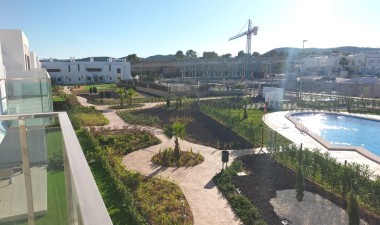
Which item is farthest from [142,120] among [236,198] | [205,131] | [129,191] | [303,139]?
[236,198]

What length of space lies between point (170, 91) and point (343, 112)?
60.8 feet

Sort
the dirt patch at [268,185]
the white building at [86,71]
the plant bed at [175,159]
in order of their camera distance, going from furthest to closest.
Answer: the white building at [86,71] < the plant bed at [175,159] < the dirt patch at [268,185]

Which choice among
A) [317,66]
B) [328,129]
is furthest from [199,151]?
[317,66]

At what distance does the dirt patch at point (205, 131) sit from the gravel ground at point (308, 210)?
5.90 meters

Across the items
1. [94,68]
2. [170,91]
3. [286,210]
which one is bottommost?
[286,210]

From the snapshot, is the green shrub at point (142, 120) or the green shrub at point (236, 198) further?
the green shrub at point (142, 120)

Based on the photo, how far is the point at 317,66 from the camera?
90438 millimetres

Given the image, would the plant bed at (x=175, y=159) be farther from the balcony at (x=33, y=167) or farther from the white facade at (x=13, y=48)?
the white facade at (x=13, y=48)

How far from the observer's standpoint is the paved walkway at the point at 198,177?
8969 millimetres

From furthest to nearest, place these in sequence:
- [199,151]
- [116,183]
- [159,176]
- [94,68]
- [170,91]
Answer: [94,68] → [170,91] → [199,151] → [159,176] → [116,183]

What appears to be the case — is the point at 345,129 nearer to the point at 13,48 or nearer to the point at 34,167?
the point at 34,167

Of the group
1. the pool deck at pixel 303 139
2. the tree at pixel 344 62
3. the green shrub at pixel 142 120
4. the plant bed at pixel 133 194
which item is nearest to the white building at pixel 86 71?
the green shrub at pixel 142 120

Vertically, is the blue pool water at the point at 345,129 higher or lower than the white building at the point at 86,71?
lower

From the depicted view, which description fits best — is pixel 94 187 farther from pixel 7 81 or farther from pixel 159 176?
pixel 159 176
